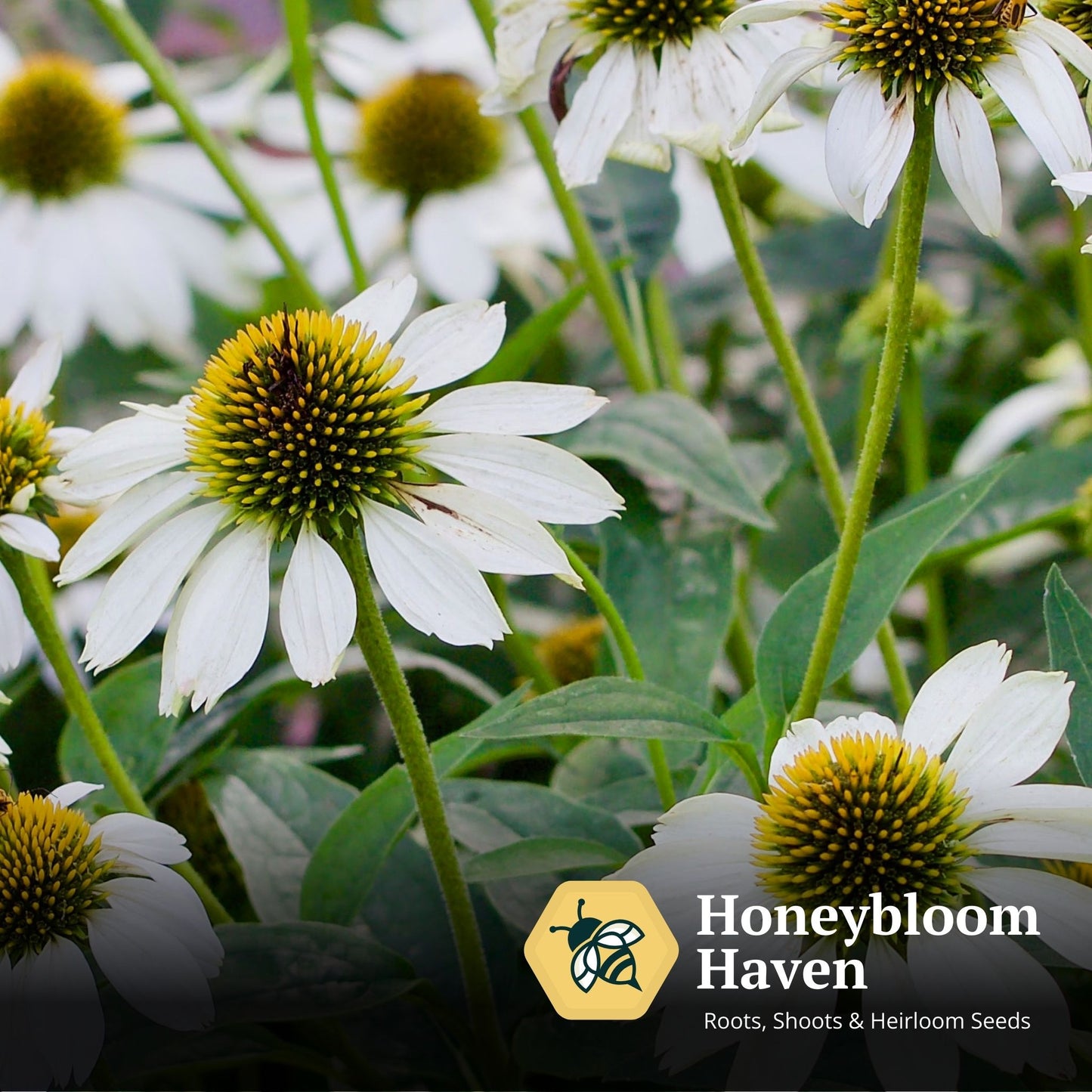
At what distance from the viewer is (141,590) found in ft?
1.09

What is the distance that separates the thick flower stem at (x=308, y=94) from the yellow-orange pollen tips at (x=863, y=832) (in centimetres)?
35

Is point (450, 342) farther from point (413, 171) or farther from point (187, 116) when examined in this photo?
point (413, 171)

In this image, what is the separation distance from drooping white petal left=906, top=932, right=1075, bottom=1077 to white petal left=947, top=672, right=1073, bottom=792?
39mm

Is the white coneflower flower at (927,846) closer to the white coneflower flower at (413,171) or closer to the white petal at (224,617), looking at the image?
the white petal at (224,617)

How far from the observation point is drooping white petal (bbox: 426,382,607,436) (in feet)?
1.10

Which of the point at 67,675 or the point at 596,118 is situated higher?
Answer: the point at 596,118

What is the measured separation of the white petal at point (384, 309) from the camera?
37 cm

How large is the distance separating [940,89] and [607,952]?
22 centimetres

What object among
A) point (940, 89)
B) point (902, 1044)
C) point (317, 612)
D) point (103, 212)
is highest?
point (103, 212)

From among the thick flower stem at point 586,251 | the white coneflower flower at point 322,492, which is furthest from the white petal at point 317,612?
the thick flower stem at point 586,251

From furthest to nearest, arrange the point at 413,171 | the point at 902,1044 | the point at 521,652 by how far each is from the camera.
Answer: the point at 413,171 < the point at 521,652 < the point at 902,1044

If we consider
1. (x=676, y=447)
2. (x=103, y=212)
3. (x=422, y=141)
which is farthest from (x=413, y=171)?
(x=676, y=447)

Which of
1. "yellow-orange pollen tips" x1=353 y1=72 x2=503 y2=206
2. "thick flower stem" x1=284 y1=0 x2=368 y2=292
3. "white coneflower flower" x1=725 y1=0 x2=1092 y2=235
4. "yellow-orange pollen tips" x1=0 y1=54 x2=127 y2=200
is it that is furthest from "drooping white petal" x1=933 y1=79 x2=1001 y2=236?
"yellow-orange pollen tips" x1=0 y1=54 x2=127 y2=200

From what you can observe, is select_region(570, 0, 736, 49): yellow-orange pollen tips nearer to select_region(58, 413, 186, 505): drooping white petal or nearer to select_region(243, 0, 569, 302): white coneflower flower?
select_region(58, 413, 186, 505): drooping white petal
